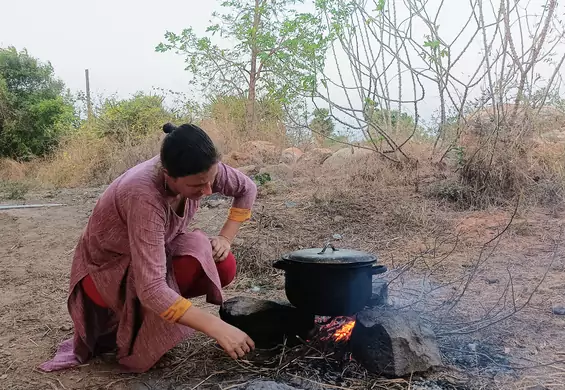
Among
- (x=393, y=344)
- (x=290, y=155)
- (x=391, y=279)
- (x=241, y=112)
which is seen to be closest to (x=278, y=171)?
(x=290, y=155)

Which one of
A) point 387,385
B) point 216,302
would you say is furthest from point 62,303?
point 387,385

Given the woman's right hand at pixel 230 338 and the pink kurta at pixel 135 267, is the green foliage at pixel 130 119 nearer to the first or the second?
the pink kurta at pixel 135 267

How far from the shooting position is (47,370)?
232 centimetres

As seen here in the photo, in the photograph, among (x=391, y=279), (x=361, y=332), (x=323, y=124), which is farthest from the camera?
(x=323, y=124)

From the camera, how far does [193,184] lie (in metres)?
1.99

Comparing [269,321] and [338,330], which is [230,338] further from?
[338,330]

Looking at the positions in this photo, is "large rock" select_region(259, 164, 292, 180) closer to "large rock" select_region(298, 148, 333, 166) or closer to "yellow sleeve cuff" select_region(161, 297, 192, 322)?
"large rock" select_region(298, 148, 333, 166)

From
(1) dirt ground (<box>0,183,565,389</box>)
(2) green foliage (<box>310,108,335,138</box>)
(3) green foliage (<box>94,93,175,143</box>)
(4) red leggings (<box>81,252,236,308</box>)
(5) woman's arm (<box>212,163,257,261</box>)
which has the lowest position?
(1) dirt ground (<box>0,183,565,389</box>)

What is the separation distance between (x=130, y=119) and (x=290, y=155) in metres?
4.61

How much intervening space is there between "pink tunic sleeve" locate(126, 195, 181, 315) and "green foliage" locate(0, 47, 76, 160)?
14979 millimetres

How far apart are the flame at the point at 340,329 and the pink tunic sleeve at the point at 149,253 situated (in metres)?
0.81

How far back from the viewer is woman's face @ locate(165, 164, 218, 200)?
1.96m

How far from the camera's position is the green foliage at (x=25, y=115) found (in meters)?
16.1

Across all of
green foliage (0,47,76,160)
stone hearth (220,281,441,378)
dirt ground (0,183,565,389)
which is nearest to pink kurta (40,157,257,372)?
dirt ground (0,183,565,389)
